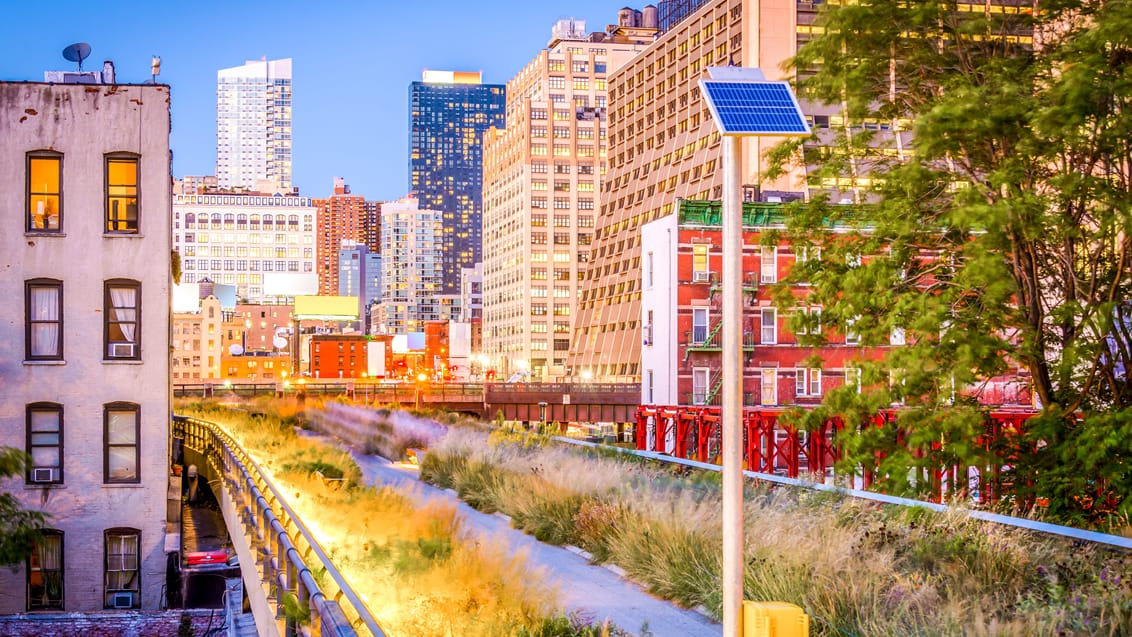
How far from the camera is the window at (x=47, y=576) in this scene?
32031mm

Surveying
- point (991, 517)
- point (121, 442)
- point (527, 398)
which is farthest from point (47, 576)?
point (527, 398)

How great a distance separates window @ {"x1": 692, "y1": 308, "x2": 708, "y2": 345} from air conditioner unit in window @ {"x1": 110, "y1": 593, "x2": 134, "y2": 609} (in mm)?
36244

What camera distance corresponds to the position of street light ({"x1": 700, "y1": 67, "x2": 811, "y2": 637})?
21.1 ft

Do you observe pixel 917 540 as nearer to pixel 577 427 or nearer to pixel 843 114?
pixel 843 114

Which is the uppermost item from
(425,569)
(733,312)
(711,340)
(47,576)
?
(711,340)

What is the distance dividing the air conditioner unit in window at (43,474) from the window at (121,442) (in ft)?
4.66

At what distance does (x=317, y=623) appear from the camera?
934cm

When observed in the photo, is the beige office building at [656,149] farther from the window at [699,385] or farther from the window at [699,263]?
the window at [699,385]

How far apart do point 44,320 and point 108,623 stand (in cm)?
869

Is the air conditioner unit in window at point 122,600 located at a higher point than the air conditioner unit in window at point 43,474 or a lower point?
lower

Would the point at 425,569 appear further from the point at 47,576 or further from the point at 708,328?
the point at 708,328

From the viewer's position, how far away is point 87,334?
107 feet

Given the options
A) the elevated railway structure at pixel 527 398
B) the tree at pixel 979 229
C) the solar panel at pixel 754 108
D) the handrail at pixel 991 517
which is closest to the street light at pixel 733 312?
the solar panel at pixel 754 108

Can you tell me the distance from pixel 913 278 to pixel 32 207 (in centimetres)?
2489
